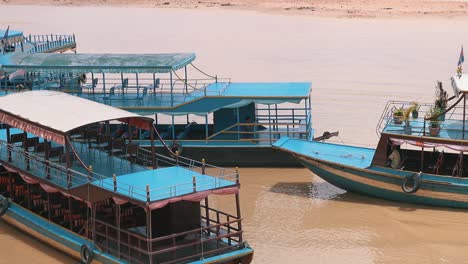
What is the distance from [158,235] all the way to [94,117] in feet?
9.22

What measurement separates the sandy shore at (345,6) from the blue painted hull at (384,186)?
122 feet

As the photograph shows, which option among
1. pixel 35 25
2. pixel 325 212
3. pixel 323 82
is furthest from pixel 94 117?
pixel 35 25

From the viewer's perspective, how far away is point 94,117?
19328 mm

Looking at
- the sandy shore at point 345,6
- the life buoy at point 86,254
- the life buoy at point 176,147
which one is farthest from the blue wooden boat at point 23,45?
the sandy shore at point 345,6

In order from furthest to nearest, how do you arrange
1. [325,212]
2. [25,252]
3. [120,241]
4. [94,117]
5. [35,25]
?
[35,25]
[325,212]
[25,252]
[94,117]
[120,241]

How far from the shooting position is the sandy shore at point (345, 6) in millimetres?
60844

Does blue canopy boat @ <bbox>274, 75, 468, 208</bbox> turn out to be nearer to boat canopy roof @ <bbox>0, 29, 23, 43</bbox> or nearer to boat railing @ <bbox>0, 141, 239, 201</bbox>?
boat railing @ <bbox>0, 141, 239, 201</bbox>

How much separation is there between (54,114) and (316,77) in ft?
74.3

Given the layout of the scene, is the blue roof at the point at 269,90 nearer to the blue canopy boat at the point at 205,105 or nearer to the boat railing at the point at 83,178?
the blue canopy boat at the point at 205,105

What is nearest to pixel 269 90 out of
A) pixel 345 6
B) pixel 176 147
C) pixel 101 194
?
pixel 176 147

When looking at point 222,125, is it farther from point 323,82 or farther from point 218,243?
point 323,82

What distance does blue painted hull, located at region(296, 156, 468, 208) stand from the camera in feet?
75.4

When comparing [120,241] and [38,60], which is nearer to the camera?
[120,241]

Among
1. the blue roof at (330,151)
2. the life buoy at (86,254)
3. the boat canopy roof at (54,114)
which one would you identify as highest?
the boat canopy roof at (54,114)
